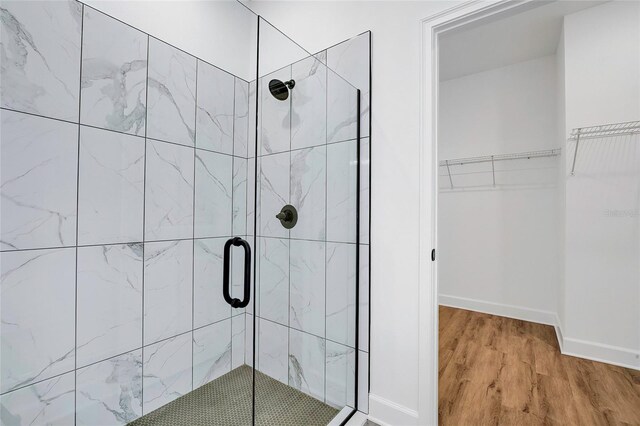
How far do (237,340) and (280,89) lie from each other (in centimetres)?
150

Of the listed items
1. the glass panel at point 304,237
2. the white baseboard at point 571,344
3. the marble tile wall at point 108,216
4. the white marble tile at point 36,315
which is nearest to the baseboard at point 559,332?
the white baseboard at point 571,344

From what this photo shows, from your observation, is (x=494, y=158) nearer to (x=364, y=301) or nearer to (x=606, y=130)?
(x=606, y=130)

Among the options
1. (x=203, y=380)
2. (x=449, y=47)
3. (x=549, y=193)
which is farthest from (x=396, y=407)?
(x=449, y=47)

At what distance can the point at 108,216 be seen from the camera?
1.47 metres

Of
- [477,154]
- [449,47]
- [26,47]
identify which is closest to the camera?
[26,47]

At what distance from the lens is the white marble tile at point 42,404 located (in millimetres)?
1218

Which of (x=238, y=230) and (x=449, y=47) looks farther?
(x=449, y=47)

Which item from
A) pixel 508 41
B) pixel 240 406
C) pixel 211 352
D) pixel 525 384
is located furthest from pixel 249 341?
pixel 508 41

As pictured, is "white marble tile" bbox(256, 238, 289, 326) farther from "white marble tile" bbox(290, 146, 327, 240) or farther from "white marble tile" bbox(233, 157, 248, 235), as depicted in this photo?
"white marble tile" bbox(233, 157, 248, 235)

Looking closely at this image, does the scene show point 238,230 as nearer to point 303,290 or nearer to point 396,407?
point 303,290

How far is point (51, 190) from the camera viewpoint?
130 centimetres

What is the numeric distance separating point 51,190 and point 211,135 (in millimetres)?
Result: 833

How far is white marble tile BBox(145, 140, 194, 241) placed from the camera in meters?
1.62

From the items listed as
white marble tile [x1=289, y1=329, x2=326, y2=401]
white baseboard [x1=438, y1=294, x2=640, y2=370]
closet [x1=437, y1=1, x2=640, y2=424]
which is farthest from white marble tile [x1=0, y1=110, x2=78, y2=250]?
white baseboard [x1=438, y1=294, x2=640, y2=370]
